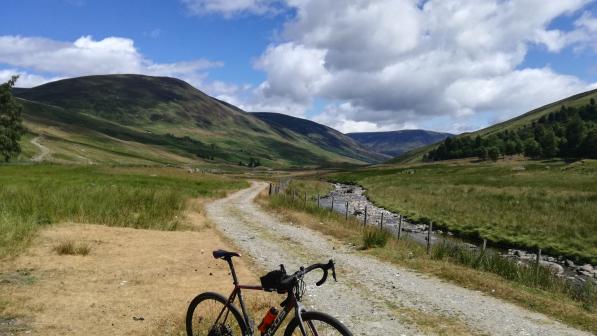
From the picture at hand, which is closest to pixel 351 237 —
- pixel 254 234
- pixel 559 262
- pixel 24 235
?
pixel 254 234

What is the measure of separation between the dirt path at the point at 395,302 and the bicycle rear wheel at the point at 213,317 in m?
3.42

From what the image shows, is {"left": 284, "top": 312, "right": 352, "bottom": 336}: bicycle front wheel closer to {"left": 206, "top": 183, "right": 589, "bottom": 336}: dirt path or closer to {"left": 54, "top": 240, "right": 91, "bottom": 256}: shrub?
{"left": 206, "top": 183, "right": 589, "bottom": 336}: dirt path

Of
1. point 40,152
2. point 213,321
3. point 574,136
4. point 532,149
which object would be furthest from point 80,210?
point 532,149

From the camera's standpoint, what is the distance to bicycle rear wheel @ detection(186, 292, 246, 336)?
7371 mm

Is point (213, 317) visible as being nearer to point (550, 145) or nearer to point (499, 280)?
point (499, 280)

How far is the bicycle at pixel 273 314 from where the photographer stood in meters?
5.96

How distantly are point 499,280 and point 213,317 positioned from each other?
11.7 metres

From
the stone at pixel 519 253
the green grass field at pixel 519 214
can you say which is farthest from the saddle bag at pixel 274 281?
the stone at pixel 519 253

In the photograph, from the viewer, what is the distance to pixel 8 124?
83.6m

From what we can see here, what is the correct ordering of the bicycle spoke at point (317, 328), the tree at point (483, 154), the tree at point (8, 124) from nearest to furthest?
the bicycle spoke at point (317, 328), the tree at point (8, 124), the tree at point (483, 154)

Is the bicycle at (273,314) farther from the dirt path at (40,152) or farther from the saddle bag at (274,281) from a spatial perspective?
the dirt path at (40,152)

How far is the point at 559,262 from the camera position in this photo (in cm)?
2714

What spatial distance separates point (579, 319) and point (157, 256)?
13313 mm

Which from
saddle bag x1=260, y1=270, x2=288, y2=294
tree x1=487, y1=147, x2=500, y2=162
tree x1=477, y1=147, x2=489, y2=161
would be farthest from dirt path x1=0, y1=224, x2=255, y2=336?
tree x1=477, y1=147, x2=489, y2=161
